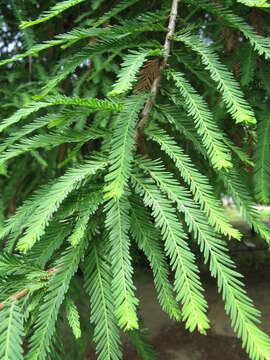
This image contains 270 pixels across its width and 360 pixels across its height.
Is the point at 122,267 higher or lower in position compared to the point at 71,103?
lower

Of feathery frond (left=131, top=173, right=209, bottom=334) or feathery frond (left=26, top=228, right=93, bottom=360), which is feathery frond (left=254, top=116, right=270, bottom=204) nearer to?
feathery frond (left=131, top=173, right=209, bottom=334)

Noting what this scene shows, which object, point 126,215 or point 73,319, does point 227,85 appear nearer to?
point 126,215

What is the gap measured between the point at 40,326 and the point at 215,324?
3981 mm

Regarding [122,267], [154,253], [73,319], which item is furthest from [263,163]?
[73,319]

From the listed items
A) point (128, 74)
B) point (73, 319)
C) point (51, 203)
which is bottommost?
point (73, 319)

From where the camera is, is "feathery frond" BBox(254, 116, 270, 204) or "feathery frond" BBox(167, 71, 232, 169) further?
"feathery frond" BBox(254, 116, 270, 204)

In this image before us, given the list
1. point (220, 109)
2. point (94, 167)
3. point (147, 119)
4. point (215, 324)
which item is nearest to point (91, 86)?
point (220, 109)

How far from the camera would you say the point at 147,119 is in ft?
3.03

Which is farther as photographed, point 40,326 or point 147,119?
point 147,119

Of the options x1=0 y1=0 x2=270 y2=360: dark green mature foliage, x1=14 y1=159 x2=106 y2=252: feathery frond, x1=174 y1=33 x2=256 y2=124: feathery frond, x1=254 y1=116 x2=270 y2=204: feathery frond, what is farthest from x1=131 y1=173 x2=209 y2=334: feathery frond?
x1=254 y1=116 x2=270 y2=204: feathery frond

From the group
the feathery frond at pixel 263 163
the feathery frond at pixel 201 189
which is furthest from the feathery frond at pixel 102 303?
the feathery frond at pixel 263 163

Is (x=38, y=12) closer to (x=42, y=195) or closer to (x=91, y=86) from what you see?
(x=91, y=86)

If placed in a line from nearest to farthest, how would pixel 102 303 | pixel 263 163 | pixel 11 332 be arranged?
pixel 11 332, pixel 102 303, pixel 263 163

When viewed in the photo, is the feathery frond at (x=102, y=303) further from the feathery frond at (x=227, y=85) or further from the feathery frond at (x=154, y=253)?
the feathery frond at (x=227, y=85)
